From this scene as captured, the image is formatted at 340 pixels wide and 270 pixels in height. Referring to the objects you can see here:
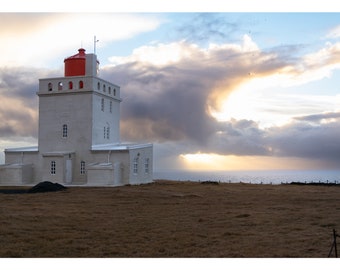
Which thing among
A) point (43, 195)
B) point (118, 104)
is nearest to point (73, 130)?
point (118, 104)

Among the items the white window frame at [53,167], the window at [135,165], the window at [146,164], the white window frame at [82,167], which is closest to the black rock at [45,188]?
the white window frame at [53,167]

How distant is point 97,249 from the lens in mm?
11031

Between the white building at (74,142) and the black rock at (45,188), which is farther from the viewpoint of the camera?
the white building at (74,142)

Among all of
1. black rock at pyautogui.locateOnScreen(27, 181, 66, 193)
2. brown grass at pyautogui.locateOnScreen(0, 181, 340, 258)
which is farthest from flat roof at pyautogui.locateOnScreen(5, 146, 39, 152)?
brown grass at pyautogui.locateOnScreen(0, 181, 340, 258)

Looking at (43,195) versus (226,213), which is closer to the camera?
(226,213)

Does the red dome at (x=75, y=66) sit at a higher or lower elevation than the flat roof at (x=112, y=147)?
higher

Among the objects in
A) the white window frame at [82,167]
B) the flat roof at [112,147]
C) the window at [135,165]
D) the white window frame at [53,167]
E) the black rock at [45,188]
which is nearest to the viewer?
the black rock at [45,188]

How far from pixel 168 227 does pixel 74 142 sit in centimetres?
2254

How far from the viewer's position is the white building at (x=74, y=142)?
1326 inches

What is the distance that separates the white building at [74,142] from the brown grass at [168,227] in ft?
36.4

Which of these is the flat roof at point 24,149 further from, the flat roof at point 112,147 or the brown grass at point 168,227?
the brown grass at point 168,227

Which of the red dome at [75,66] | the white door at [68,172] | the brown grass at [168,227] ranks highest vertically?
the red dome at [75,66]

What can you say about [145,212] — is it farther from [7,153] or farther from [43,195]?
[7,153]

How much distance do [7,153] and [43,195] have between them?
1325 cm
